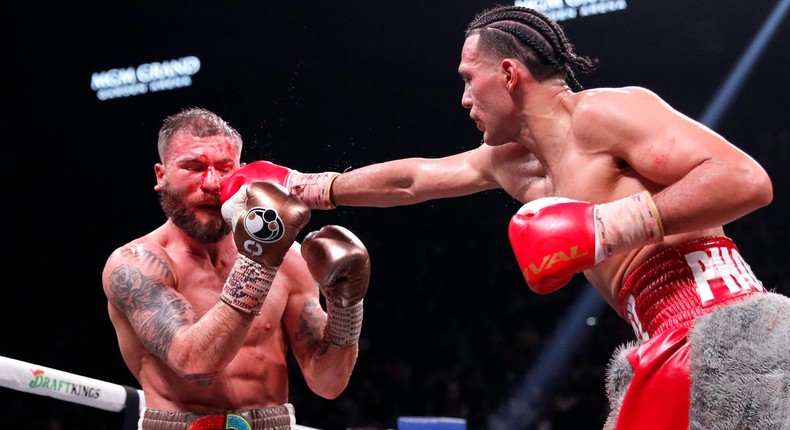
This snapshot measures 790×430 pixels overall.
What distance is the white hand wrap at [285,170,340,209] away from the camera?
2.17 meters

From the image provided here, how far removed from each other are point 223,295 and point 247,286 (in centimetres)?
6

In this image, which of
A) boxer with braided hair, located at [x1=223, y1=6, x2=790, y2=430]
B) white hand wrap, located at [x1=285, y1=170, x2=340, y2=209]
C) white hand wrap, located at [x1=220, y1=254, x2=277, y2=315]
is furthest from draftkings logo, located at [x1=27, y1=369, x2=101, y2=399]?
boxer with braided hair, located at [x1=223, y1=6, x2=790, y2=430]

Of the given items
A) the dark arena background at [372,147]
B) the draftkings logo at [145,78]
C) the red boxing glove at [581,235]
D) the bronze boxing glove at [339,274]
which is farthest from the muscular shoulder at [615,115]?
the draftkings logo at [145,78]

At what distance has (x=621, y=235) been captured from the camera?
151cm

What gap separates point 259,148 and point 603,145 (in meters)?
Answer: 5.81

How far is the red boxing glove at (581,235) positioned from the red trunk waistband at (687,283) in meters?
0.12

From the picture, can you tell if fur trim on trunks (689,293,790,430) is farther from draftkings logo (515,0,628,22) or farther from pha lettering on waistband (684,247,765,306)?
draftkings logo (515,0,628,22)

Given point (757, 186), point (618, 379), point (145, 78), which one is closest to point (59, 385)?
point (618, 379)

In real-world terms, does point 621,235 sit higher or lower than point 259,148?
lower

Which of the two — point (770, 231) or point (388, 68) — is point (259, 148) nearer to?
point (388, 68)

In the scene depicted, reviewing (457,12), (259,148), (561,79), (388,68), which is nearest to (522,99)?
(561,79)

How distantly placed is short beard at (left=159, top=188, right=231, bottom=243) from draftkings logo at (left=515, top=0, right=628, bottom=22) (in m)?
3.76

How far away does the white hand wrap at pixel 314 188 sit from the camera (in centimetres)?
217

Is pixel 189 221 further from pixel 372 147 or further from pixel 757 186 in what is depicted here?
pixel 372 147
